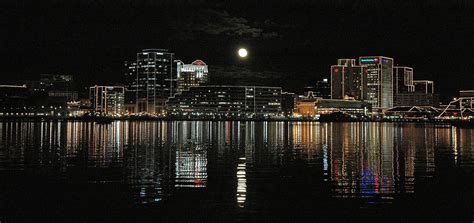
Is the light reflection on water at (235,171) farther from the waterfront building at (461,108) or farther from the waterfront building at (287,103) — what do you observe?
the waterfront building at (287,103)

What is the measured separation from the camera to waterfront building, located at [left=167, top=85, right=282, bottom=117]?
173375 mm

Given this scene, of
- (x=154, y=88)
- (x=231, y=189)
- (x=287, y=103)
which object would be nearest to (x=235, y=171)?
(x=231, y=189)

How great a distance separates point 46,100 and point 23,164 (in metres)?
151

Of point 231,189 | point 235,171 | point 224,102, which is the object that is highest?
point 224,102

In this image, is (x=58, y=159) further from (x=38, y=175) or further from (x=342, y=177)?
(x=342, y=177)

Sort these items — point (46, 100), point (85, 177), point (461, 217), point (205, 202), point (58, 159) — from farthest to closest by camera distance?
point (46, 100) → point (58, 159) → point (85, 177) → point (205, 202) → point (461, 217)

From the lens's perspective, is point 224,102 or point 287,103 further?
point 287,103

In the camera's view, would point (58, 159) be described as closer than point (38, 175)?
No

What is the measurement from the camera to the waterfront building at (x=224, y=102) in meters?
173

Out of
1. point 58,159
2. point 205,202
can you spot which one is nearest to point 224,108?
point 58,159

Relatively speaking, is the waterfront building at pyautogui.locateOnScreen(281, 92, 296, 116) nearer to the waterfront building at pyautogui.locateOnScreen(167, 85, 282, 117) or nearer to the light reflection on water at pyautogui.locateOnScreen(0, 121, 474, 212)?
the waterfront building at pyautogui.locateOnScreen(167, 85, 282, 117)

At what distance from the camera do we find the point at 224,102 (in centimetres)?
17450

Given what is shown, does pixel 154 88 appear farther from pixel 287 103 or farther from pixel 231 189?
pixel 231 189

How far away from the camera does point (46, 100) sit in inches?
6417
